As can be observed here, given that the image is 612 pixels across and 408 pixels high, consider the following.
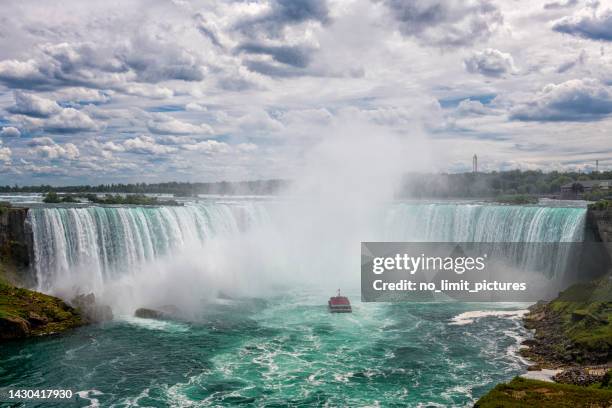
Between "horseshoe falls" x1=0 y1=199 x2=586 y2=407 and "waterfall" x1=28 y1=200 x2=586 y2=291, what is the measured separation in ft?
0.29

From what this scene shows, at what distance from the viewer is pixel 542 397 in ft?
45.1

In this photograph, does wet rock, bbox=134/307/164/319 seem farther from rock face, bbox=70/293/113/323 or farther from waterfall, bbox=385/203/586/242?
waterfall, bbox=385/203/586/242

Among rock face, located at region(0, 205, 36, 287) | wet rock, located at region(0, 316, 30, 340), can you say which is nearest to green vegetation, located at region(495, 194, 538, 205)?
rock face, located at region(0, 205, 36, 287)

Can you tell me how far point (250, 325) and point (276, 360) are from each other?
5716mm

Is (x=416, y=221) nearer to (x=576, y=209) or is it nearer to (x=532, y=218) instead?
(x=532, y=218)

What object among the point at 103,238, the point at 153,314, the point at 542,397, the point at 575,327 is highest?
the point at 103,238

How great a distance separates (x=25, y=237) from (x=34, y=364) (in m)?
11.3

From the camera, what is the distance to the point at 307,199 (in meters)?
55.8

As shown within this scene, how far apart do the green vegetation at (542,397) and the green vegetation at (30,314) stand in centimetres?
2076

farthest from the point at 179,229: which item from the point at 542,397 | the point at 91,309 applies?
the point at 542,397

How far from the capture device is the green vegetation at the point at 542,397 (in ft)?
43.4

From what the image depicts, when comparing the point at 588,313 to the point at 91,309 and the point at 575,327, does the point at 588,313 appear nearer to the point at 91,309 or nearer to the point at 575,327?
the point at 575,327

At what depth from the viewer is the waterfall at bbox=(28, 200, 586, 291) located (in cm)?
3064

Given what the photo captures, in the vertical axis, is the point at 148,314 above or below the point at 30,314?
below
